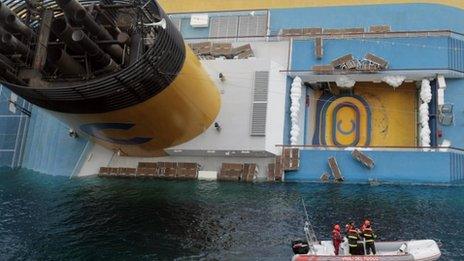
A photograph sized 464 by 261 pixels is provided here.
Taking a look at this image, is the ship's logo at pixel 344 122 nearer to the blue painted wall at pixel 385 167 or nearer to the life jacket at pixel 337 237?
the blue painted wall at pixel 385 167

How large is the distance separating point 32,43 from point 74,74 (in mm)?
3148

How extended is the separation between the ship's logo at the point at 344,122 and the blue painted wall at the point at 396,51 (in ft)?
15.6

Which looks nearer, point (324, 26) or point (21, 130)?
point (324, 26)

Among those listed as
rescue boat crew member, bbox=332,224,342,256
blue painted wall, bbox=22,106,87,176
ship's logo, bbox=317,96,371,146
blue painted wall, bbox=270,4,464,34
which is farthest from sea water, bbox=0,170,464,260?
blue painted wall, bbox=270,4,464,34

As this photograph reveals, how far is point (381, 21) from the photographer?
159 feet

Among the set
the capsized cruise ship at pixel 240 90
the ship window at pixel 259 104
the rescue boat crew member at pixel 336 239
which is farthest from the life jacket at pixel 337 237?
the ship window at pixel 259 104

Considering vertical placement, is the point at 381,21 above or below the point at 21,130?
above

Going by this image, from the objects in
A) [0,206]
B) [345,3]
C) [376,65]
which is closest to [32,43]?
[0,206]

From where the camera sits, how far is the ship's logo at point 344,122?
150 ft

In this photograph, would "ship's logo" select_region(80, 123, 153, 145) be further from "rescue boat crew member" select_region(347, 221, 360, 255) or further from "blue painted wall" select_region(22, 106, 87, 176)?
"rescue boat crew member" select_region(347, 221, 360, 255)

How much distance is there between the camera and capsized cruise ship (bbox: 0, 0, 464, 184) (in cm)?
3306

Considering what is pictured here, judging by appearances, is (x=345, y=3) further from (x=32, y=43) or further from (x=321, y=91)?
(x=32, y=43)

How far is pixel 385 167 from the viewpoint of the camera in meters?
39.3

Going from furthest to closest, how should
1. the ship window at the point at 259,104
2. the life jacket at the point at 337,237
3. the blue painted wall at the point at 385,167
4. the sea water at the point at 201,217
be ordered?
1. the ship window at the point at 259,104
2. the blue painted wall at the point at 385,167
3. the sea water at the point at 201,217
4. the life jacket at the point at 337,237
